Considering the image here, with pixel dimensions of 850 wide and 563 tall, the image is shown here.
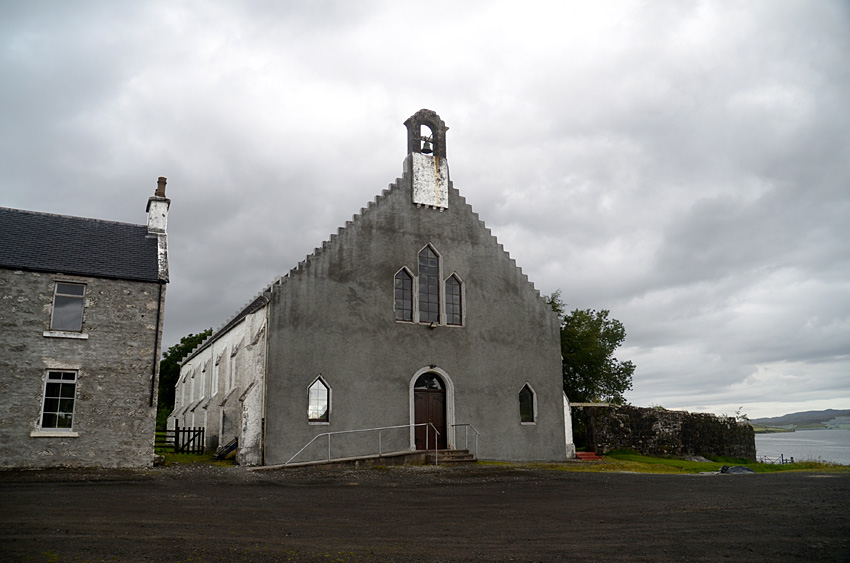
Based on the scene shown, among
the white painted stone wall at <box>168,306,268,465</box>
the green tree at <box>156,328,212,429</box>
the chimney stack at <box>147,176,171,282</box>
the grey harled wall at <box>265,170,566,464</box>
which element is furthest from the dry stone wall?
the green tree at <box>156,328,212,429</box>

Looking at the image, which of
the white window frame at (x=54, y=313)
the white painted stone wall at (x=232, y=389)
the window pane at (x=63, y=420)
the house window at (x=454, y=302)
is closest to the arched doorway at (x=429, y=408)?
the house window at (x=454, y=302)

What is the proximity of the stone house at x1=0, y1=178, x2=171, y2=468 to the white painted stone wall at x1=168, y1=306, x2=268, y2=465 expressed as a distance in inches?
119

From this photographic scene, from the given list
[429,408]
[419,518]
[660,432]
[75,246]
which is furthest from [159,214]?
[660,432]

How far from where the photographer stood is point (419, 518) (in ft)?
36.1

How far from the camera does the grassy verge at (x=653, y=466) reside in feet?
69.3

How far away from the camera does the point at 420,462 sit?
21.4 m

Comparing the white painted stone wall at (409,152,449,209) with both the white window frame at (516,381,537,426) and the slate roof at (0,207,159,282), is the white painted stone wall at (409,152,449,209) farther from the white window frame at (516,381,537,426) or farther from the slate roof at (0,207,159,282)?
the slate roof at (0,207,159,282)

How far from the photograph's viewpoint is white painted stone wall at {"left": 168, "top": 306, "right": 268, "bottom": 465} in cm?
2075

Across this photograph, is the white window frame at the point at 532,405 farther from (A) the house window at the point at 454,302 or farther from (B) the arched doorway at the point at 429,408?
(A) the house window at the point at 454,302

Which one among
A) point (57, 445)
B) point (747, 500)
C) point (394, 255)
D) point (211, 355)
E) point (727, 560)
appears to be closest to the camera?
point (727, 560)

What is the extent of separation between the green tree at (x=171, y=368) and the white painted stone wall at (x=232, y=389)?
15.3 meters

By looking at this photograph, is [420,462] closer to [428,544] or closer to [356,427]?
[356,427]

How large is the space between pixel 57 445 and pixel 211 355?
44.7 feet

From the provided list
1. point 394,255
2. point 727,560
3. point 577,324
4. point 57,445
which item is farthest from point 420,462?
point 577,324
